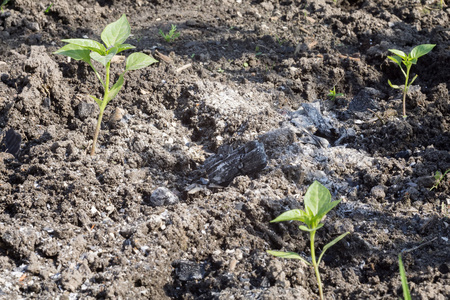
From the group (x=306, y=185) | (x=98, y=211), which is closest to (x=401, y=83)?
(x=306, y=185)

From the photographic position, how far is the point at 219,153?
323cm

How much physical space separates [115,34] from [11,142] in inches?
41.8

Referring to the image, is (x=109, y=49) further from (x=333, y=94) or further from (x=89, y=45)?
(x=333, y=94)

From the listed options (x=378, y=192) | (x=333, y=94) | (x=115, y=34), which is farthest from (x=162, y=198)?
(x=333, y=94)

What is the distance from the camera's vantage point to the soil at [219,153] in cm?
231

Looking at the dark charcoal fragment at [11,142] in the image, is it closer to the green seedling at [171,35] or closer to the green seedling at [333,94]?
the green seedling at [171,35]

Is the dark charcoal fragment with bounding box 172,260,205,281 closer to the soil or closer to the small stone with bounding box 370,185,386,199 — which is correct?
the soil

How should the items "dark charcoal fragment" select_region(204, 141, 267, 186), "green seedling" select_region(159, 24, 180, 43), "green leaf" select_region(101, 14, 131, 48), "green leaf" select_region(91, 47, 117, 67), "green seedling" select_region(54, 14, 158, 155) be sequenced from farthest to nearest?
"green seedling" select_region(159, 24, 180, 43) → "dark charcoal fragment" select_region(204, 141, 267, 186) → "green leaf" select_region(101, 14, 131, 48) → "green seedling" select_region(54, 14, 158, 155) → "green leaf" select_region(91, 47, 117, 67)

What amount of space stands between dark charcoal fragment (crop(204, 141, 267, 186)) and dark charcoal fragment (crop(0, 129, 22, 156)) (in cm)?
133

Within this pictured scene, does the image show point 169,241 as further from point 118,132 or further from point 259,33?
point 259,33

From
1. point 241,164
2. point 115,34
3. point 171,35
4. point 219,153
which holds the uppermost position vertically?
point 115,34

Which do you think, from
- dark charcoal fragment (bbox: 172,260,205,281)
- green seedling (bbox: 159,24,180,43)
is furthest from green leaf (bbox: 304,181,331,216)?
green seedling (bbox: 159,24,180,43)

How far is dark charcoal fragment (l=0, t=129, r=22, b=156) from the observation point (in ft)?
9.94

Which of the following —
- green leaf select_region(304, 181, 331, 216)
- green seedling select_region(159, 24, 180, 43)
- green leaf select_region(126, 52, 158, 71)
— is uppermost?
green leaf select_region(126, 52, 158, 71)
